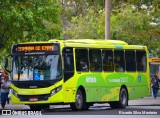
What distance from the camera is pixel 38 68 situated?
990 inches

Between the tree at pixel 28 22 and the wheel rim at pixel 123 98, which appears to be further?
the tree at pixel 28 22

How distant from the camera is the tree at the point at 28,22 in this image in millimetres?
34906

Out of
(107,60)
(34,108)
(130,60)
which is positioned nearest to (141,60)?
(130,60)

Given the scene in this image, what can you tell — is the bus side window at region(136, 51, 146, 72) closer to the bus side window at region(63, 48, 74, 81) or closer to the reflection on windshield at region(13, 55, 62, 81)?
the bus side window at region(63, 48, 74, 81)

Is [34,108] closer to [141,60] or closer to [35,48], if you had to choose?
[35,48]

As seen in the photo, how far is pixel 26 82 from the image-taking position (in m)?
25.3

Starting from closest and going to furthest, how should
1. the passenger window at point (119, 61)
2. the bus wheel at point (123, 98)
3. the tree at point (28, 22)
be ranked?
1. the passenger window at point (119, 61)
2. the bus wheel at point (123, 98)
3. the tree at point (28, 22)

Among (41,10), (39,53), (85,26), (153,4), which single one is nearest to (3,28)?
(41,10)

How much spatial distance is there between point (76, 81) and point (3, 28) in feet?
42.5

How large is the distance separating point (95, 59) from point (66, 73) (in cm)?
248

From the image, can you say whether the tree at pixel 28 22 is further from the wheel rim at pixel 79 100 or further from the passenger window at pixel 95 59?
the wheel rim at pixel 79 100

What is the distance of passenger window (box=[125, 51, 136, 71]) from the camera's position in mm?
29645

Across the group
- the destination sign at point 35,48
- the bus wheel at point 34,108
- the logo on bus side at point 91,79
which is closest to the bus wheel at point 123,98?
the logo on bus side at point 91,79

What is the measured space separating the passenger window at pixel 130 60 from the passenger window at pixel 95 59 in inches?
88.0
